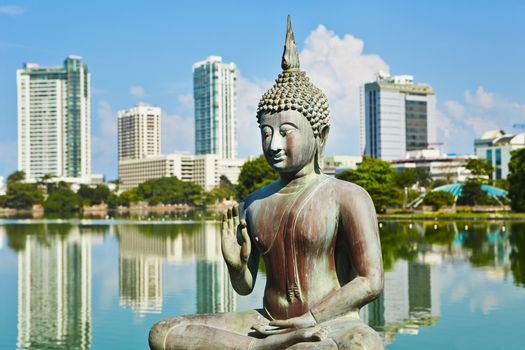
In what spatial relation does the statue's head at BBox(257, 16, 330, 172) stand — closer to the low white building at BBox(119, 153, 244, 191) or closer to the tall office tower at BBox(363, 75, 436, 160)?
the tall office tower at BBox(363, 75, 436, 160)

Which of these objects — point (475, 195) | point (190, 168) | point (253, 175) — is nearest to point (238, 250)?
point (475, 195)

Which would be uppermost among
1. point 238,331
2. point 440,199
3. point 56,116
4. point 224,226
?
point 56,116

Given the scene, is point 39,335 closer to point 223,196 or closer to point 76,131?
point 223,196

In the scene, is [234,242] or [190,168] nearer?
[234,242]

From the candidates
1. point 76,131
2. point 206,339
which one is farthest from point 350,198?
point 76,131

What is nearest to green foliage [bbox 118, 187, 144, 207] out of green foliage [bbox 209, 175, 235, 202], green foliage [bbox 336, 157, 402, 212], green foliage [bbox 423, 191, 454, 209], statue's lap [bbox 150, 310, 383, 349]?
green foliage [bbox 209, 175, 235, 202]

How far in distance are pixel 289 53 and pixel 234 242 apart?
1.22 metres

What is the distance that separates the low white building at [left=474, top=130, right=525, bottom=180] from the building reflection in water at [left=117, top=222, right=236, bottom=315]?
6182cm

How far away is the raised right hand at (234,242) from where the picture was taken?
4.91 meters

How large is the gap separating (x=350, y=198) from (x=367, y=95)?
144184 mm

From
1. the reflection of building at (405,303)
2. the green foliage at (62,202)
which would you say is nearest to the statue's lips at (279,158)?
the reflection of building at (405,303)

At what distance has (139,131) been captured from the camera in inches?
7372

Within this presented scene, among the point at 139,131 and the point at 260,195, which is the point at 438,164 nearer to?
the point at 139,131

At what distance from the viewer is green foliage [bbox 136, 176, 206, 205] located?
5261 inches
